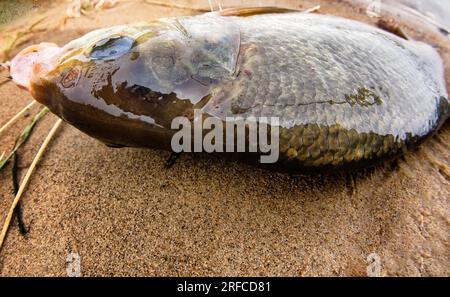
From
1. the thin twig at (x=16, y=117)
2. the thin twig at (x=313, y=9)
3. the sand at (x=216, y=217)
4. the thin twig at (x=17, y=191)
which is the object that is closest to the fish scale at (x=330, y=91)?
the sand at (x=216, y=217)

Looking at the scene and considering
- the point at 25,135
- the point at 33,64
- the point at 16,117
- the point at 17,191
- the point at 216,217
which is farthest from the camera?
the point at 16,117

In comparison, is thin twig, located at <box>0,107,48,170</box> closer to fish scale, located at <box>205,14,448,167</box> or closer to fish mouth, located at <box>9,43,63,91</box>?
fish mouth, located at <box>9,43,63,91</box>

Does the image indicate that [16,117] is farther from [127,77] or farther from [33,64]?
[127,77]

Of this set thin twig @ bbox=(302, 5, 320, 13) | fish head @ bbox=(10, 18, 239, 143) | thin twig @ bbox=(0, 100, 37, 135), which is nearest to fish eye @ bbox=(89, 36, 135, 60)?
fish head @ bbox=(10, 18, 239, 143)

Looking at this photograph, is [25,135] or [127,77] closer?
[127,77]

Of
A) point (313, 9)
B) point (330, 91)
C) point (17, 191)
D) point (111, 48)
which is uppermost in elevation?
point (111, 48)

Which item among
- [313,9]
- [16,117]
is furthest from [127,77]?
[313,9]
